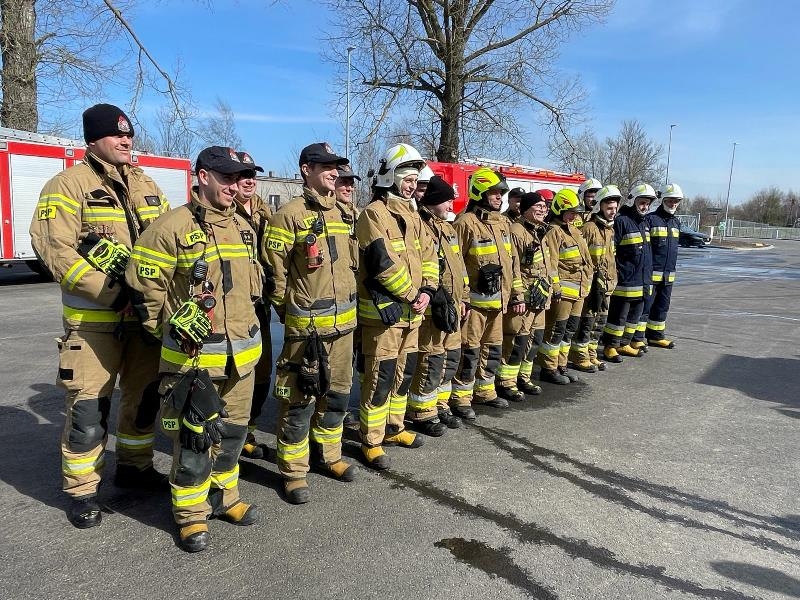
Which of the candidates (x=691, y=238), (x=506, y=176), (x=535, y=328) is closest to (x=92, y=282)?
(x=535, y=328)

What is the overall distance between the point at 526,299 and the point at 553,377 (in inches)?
50.2

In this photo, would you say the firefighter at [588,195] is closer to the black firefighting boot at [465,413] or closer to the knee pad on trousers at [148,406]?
the black firefighting boot at [465,413]

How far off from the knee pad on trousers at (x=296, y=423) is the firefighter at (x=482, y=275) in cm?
197

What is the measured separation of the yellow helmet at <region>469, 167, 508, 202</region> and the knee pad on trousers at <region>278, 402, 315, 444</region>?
2.66 m

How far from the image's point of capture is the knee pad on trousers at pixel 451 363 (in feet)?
16.6

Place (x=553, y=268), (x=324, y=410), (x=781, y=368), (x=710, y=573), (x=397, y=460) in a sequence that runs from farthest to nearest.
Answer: (x=781, y=368)
(x=553, y=268)
(x=397, y=460)
(x=324, y=410)
(x=710, y=573)

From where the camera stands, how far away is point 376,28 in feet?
45.3

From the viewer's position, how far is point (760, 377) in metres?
6.84

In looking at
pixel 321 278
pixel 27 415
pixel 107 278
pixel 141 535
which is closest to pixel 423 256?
pixel 321 278

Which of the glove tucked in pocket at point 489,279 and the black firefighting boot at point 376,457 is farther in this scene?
the glove tucked in pocket at point 489,279

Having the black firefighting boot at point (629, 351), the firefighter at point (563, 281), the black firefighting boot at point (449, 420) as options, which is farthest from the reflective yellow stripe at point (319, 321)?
the black firefighting boot at point (629, 351)

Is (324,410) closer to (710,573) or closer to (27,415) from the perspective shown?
(710,573)

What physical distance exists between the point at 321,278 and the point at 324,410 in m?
0.92

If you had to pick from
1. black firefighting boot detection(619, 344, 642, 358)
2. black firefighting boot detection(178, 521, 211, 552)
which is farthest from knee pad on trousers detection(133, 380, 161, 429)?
black firefighting boot detection(619, 344, 642, 358)
